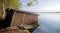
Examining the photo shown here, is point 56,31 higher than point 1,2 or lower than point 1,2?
lower

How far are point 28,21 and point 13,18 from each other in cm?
157

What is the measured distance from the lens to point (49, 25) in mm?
16562

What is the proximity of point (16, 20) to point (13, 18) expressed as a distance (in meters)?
0.30

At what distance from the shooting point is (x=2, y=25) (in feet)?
34.7

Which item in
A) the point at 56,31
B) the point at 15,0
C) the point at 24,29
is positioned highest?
the point at 15,0

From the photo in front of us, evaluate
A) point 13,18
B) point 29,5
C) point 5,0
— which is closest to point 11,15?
point 13,18

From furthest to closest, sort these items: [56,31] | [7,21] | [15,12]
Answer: [56,31]
[7,21]
[15,12]

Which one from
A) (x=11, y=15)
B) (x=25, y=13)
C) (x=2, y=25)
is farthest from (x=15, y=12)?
(x=2, y=25)

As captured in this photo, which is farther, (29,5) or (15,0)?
(29,5)

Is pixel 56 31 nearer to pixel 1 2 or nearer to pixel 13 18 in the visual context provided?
pixel 1 2

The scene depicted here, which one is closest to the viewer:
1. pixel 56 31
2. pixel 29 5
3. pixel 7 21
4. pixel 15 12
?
pixel 15 12

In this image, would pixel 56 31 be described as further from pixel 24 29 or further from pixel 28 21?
pixel 24 29

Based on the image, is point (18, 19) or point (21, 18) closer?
point (18, 19)

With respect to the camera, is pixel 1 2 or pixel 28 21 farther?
pixel 1 2
